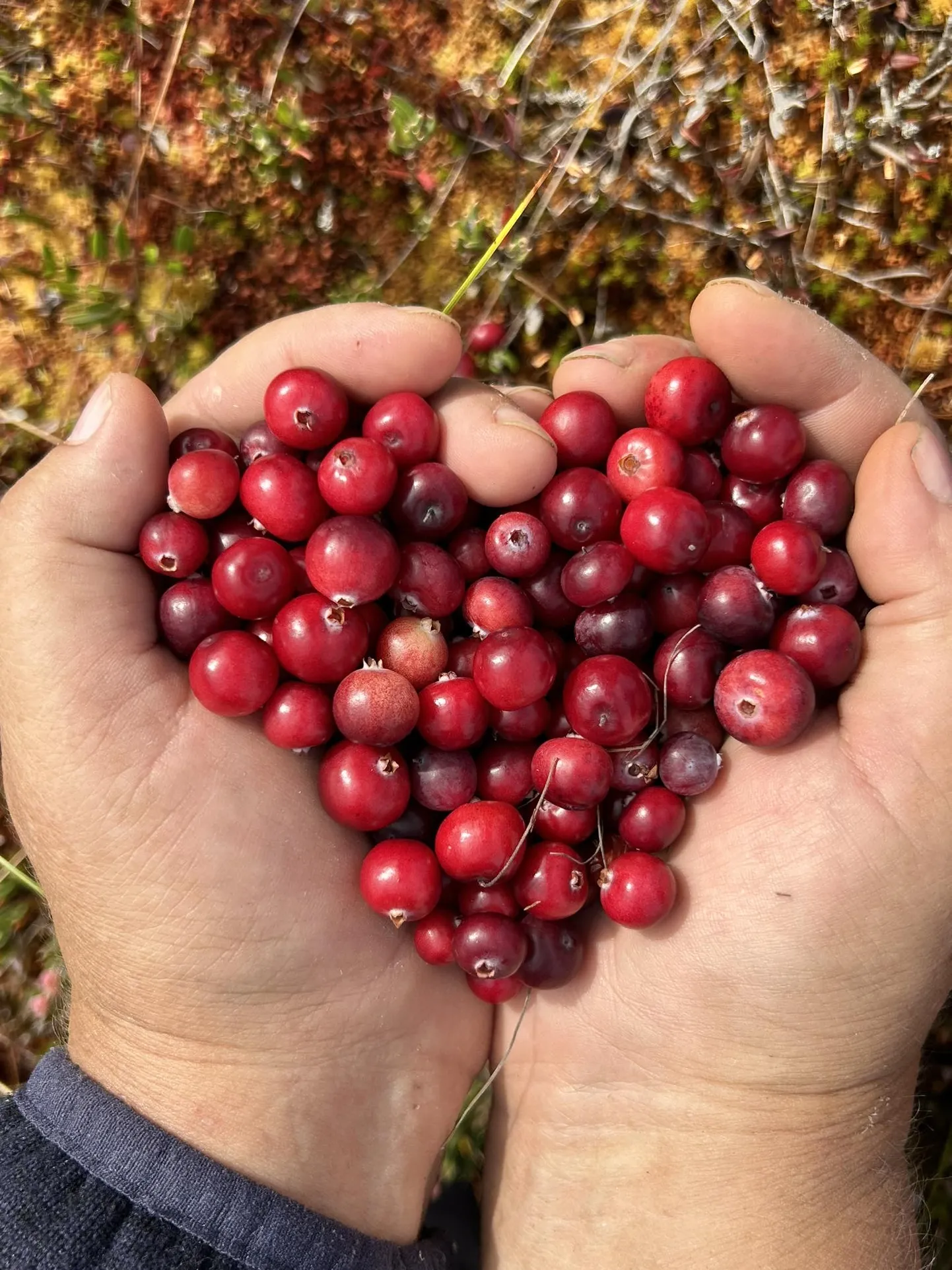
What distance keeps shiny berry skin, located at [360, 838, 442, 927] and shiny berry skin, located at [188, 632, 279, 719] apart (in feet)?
2.61

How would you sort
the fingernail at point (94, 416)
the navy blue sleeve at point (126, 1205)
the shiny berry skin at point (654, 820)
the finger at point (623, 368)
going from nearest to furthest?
1. the navy blue sleeve at point (126, 1205)
2. the fingernail at point (94, 416)
3. the shiny berry skin at point (654, 820)
4. the finger at point (623, 368)

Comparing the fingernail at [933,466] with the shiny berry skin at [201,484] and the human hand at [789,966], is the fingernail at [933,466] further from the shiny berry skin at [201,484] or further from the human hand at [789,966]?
the shiny berry skin at [201,484]

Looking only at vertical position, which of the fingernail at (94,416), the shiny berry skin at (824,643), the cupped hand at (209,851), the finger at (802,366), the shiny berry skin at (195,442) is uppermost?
the finger at (802,366)

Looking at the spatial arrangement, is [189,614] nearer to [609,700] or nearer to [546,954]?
[609,700]

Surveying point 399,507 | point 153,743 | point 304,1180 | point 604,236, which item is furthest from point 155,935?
point 604,236

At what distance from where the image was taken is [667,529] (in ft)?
14.3

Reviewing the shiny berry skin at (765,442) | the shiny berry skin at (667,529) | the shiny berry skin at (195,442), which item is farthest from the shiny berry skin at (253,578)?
the shiny berry skin at (765,442)

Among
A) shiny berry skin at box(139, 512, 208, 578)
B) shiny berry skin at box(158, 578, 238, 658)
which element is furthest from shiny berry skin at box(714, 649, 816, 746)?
shiny berry skin at box(139, 512, 208, 578)

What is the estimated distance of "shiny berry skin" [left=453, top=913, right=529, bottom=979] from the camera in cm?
432

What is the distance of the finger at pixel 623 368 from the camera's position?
Result: 4895 millimetres

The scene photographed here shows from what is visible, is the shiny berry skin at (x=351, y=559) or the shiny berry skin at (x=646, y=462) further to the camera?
the shiny berry skin at (x=646, y=462)

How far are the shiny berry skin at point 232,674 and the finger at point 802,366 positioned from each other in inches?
90.3

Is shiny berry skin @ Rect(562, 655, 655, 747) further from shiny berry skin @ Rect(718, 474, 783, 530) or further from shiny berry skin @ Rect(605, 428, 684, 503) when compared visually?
shiny berry skin @ Rect(718, 474, 783, 530)

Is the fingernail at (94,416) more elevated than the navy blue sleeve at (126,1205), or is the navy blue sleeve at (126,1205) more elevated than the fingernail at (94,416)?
the fingernail at (94,416)
